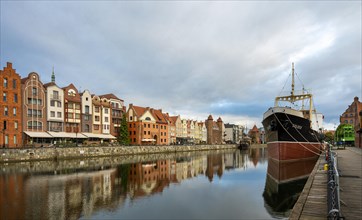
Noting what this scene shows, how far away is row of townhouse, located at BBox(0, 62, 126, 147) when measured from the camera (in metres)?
50.4

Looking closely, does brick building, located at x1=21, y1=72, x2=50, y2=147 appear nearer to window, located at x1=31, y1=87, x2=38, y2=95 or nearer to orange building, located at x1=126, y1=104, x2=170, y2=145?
window, located at x1=31, y1=87, x2=38, y2=95

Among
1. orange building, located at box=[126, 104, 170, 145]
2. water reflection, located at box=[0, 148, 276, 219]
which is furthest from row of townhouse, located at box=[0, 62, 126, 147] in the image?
water reflection, located at box=[0, 148, 276, 219]

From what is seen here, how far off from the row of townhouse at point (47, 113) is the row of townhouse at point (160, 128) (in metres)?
7.66

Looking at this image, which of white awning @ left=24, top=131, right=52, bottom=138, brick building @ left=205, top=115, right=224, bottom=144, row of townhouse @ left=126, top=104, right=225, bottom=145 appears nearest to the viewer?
white awning @ left=24, top=131, right=52, bottom=138

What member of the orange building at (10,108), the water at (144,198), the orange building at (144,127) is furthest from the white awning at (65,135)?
the water at (144,198)

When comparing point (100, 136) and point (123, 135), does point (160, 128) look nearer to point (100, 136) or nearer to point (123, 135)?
point (123, 135)

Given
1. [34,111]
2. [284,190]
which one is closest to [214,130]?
[34,111]

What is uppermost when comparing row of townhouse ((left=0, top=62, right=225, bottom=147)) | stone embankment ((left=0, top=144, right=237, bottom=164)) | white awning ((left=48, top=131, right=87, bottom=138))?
row of townhouse ((left=0, top=62, right=225, bottom=147))

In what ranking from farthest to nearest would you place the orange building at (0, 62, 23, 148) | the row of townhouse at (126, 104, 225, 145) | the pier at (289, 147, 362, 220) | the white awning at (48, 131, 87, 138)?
the row of townhouse at (126, 104, 225, 145), the white awning at (48, 131, 87, 138), the orange building at (0, 62, 23, 148), the pier at (289, 147, 362, 220)

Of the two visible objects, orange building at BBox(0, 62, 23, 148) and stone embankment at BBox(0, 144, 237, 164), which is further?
orange building at BBox(0, 62, 23, 148)

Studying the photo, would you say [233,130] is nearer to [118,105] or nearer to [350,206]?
[118,105]

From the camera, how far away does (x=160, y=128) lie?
8925cm

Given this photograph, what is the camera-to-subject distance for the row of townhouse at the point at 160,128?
81062 millimetres

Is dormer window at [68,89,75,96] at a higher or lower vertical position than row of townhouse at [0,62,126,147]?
higher
